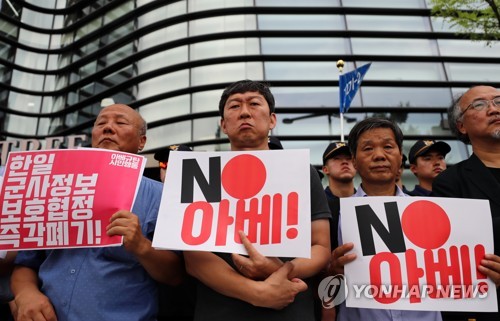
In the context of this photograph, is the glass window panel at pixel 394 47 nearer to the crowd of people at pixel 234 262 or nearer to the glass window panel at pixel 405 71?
the glass window panel at pixel 405 71

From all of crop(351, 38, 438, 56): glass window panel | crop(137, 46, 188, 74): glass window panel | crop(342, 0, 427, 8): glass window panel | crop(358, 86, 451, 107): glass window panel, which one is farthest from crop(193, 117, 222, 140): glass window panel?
crop(342, 0, 427, 8): glass window panel

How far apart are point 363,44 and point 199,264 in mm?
12141

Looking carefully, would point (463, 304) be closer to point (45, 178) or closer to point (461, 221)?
point (461, 221)

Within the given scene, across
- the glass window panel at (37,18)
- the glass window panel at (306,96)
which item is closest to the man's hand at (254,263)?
the glass window panel at (306,96)

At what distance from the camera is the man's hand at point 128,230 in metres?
1.39

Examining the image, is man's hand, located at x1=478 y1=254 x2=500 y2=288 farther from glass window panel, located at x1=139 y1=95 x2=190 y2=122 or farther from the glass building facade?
glass window panel, located at x1=139 y1=95 x2=190 y2=122

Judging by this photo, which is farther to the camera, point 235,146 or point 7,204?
point 235,146

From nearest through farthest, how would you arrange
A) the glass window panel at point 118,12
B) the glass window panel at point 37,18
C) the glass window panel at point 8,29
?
the glass window panel at point 118,12, the glass window panel at point 8,29, the glass window panel at point 37,18

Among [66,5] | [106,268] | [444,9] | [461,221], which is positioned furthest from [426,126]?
[66,5]

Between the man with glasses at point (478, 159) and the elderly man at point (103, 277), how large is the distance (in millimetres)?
1397

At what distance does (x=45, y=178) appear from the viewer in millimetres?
1545

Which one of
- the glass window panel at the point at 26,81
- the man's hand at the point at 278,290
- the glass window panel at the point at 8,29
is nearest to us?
the man's hand at the point at 278,290

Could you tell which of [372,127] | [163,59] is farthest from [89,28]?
[372,127]

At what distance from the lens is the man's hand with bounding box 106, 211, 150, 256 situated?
4.57ft
